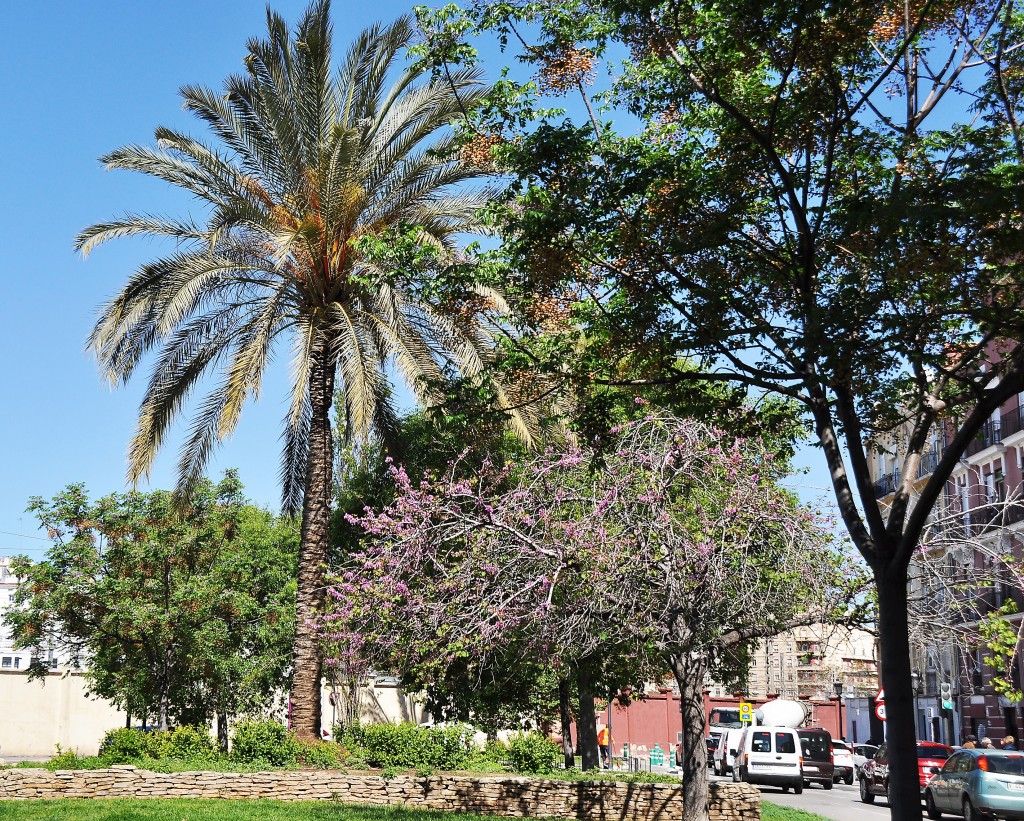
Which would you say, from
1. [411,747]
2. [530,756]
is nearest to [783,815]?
[530,756]

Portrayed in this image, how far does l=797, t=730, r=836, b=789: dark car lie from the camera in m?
38.2

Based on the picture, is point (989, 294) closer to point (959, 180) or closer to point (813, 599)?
point (959, 180)

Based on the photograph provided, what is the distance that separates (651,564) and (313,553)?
8.10 meters

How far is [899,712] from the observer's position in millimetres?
8562

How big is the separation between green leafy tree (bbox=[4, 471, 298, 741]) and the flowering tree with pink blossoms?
923 cm

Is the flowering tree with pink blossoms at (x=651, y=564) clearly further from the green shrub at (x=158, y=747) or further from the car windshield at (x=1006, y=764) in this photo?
the car windshield at (x=1006, y=764)

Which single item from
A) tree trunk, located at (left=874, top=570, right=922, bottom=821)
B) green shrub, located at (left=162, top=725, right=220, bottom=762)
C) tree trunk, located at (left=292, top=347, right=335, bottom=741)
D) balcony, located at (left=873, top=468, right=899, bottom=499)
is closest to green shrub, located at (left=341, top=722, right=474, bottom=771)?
tree trunk, located at (left=292, top=347, right=335, bottom=741)

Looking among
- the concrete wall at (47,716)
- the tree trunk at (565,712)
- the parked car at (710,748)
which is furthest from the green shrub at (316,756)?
the concrete wall at (47,716)

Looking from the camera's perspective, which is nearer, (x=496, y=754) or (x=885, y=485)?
(x=496, y=754)

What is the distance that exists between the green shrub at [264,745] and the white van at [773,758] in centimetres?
1716

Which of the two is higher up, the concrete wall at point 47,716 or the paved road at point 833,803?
the concrete wall at point 47,716

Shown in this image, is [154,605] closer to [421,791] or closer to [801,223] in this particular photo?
[421,791]

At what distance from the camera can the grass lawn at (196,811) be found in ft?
50.8

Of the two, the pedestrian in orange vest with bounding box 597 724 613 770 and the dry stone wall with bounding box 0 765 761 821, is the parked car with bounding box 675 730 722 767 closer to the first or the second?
the pedestrian in orange vest with bounding box 597 724 613 770
